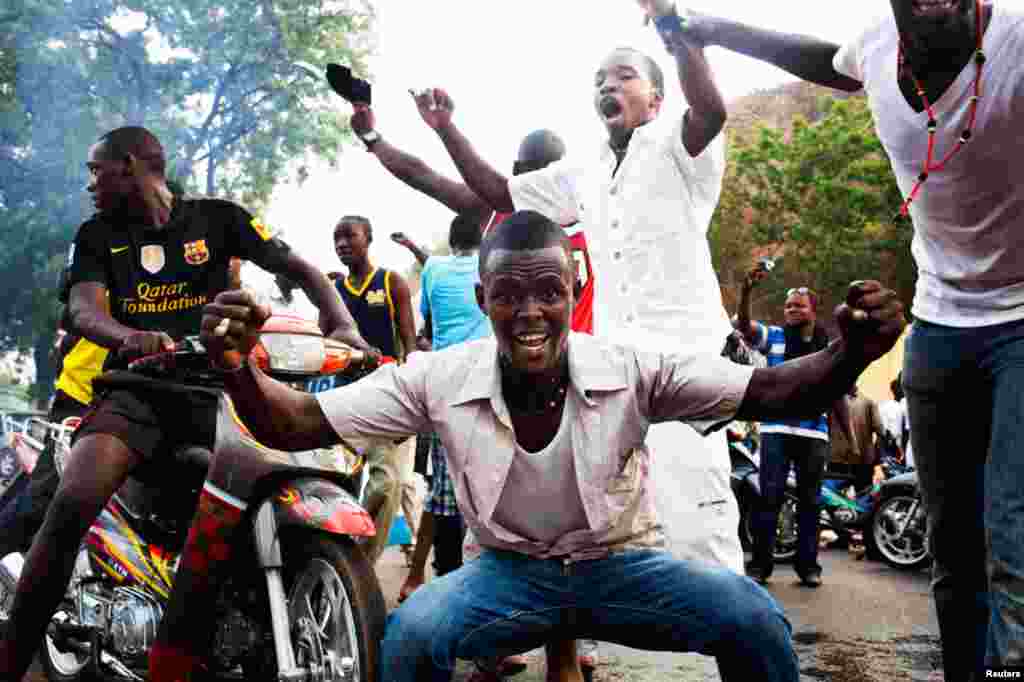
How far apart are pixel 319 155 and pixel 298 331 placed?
1022 inches

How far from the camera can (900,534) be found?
402 inches

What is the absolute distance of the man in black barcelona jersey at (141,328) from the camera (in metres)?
3.84

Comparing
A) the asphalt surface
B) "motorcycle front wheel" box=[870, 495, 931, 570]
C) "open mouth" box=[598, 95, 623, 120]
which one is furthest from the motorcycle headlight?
"motorcycle front wheel" box=[870, 495, 931, 570]

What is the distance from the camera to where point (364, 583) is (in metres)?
3.58

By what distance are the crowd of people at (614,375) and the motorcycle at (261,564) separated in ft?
0.39

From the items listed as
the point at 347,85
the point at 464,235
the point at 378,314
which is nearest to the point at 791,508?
the point at 378,314

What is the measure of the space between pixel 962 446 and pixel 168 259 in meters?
2.82

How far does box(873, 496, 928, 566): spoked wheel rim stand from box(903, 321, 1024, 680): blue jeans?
22.6 ft

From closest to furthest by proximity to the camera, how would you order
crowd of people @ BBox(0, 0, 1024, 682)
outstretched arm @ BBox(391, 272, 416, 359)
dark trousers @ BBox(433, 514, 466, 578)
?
crowd of people @ BBox(0, 0, 1024, 682) < dark trousers @ BBox(433, 514, 466, 578) < outstretched arm @ BBox(391, 272, 416, 359)

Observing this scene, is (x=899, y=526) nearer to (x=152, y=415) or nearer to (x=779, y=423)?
(x=779, y=423)

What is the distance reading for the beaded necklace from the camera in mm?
3117

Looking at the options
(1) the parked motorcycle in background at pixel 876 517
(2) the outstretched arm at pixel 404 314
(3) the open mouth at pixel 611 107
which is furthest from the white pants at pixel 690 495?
(1) the parked motorcycle in background at pixel 876 517

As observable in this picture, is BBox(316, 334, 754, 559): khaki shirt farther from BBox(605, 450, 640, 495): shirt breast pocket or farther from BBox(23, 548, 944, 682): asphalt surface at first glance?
BBox(23, 548, 944, 682): asphalt surface

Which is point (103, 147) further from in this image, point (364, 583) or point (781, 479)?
point (781, 479)
